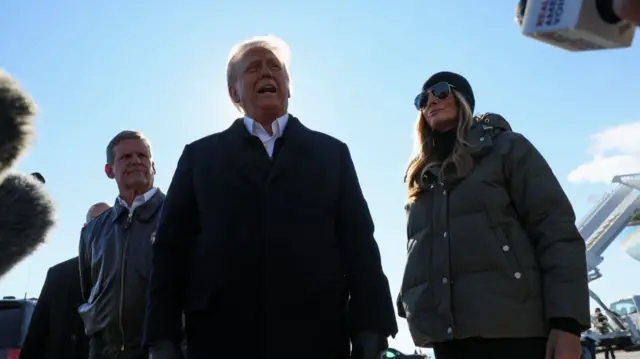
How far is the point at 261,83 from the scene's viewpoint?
2840 millimetres

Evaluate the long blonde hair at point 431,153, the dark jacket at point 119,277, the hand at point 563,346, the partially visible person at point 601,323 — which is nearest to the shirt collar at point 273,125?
the long blonde hair at point 431,153

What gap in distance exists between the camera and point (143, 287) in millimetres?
3445

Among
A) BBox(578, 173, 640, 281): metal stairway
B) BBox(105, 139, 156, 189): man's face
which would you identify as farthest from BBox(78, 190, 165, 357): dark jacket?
BBox(578, 173, 640, 281): metal stairway

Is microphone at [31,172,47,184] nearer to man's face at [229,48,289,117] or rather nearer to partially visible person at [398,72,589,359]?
man's face at [229,48,289,117]

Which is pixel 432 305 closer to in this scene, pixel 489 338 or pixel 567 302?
pixel 489 338

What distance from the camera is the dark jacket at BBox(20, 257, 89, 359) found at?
408cm

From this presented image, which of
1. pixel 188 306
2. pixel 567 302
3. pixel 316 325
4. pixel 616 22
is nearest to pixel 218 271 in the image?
pixel 188 306

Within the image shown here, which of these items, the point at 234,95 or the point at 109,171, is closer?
the point at 234,95

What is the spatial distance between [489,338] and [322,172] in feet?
3.01

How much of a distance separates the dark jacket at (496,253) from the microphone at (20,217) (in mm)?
1589

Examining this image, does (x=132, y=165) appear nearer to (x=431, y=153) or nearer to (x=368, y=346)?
(x=431, y=153)

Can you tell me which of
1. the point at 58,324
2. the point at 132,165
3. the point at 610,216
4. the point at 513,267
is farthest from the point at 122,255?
the point at 610,216

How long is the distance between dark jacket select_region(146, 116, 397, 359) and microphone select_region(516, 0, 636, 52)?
1439 mm

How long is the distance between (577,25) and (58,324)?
3.69 meters
